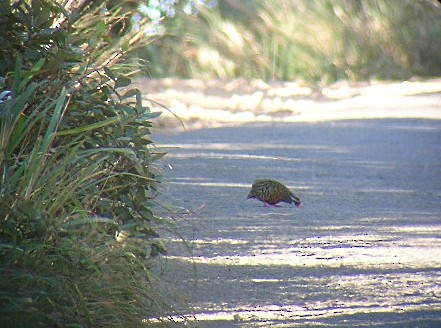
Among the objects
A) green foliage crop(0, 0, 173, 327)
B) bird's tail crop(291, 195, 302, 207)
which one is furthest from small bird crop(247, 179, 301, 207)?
green foliage crop(0, 0, 173, 327)

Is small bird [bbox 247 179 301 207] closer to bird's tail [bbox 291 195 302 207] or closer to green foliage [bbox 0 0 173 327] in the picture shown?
bird's tail [bbox 291 195 302 207]

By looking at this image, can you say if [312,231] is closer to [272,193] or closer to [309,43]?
[272,193]

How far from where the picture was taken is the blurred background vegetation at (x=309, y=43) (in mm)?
16969

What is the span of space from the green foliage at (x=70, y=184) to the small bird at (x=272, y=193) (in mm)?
1906

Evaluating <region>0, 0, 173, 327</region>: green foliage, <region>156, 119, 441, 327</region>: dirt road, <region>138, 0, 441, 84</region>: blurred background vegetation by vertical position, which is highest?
Result: <region>138, 0, 441, 84</region>: blurred background vegetation

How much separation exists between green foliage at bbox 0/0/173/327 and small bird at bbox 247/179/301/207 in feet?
6.25

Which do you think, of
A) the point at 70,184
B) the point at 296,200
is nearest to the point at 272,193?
the point at 296,200

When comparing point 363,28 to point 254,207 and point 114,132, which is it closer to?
point 254,207

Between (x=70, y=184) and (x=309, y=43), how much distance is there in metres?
13.9

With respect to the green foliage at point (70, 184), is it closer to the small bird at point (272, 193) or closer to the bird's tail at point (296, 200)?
the small bird at point (272, 193)

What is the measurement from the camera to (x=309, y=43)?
17.3 m

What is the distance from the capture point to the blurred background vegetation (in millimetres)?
16969

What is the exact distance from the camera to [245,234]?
5879 mm

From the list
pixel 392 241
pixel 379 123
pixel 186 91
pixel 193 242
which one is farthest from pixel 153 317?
pixel 186 91
